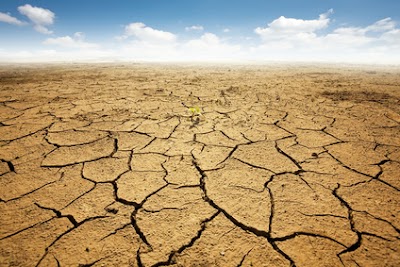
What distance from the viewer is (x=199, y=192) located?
5.45 feet

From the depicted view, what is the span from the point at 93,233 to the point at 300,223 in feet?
4.17

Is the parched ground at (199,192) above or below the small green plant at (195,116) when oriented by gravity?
below

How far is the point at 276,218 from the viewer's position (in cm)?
141

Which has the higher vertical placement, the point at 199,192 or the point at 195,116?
the point at 195,116

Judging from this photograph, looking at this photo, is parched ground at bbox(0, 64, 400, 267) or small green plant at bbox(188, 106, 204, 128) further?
small green plant at bbox(188, 106, 204, 128)

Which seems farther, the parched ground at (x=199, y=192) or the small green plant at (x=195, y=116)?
the small green plant at (x=195, y=116)

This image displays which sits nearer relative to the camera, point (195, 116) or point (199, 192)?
point (199, 192)

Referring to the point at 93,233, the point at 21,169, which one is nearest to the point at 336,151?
the point at 93,233

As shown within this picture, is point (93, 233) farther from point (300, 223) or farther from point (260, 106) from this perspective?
point (260, 106)

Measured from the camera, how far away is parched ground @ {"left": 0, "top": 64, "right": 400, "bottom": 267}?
120 cm

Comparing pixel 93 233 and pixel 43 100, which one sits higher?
pixel 43 100

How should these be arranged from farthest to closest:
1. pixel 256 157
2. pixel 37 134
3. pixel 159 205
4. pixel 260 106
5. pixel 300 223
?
pixel 260 106
pixel 37 134
pixel 256 157
pixel 159 205
pixel 300 223

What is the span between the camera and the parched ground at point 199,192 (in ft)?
3.94

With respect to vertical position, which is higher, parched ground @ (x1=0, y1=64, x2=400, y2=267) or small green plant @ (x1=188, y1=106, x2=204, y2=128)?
small green plant @ (x1=188, y1=106, x2=204, y2=128)
